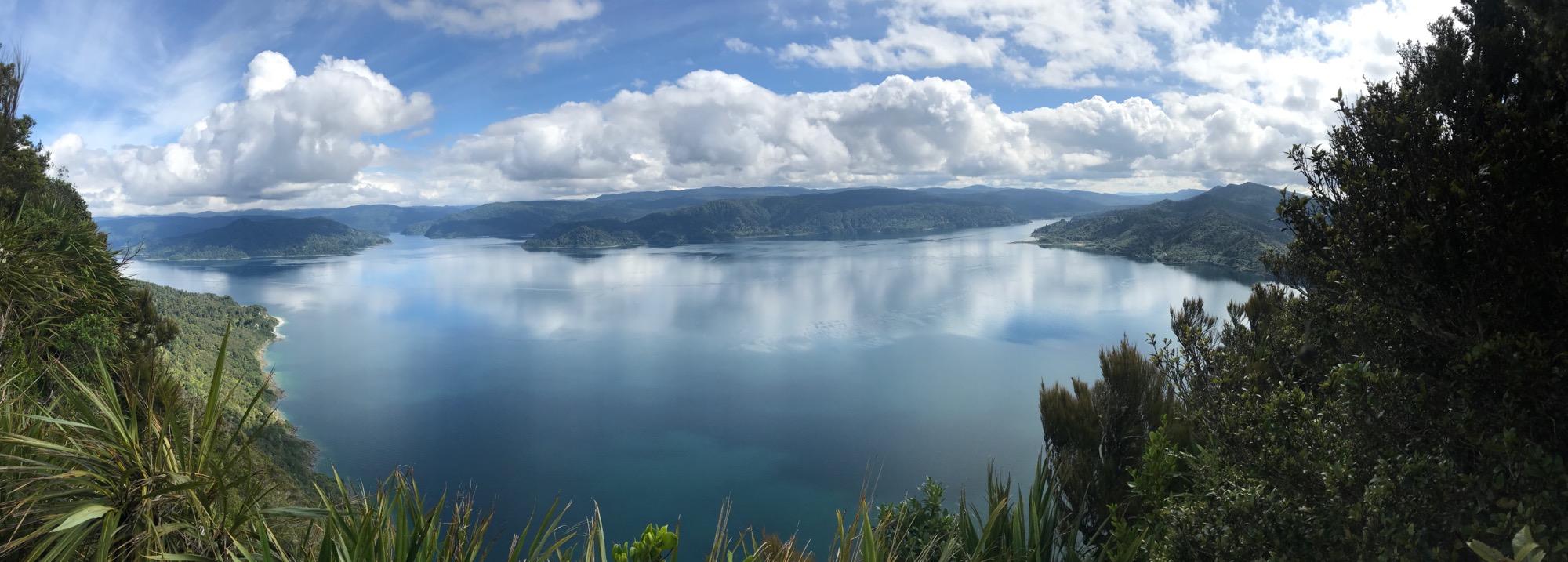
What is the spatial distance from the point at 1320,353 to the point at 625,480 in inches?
721

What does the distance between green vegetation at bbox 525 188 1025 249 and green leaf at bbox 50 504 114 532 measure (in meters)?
115

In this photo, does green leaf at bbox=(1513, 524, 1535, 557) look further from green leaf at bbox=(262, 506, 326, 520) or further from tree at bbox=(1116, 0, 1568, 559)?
green leaf at bbox=(262, 506, 326, 520)

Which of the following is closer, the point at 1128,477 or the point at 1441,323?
the point at 1441,323

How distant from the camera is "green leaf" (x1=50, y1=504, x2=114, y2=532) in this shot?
171 centimetres

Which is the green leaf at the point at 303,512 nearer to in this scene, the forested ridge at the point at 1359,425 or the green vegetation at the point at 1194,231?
the forested ridge at the point at 1359,425

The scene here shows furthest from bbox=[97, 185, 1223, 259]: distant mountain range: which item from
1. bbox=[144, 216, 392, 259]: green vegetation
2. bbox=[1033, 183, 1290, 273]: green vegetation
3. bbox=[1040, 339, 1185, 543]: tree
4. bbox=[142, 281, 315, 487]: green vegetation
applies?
bbox=[1040, 339, 1185, 543]: tree

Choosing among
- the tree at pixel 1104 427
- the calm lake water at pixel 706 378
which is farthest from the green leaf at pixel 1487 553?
the tree at pixel 1104 427

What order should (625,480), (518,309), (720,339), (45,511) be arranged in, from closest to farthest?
(45,511)
(625,480)
(720,339)
(518,309)

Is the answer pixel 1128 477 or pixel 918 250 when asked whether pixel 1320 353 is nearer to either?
pixel 1128 477

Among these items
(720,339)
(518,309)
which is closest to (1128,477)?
(720,339)

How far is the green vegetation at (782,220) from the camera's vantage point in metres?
122

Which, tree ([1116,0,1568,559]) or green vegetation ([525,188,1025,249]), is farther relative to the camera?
green vegetation ([525,188,1025,249])

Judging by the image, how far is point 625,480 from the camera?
19500 millimetres

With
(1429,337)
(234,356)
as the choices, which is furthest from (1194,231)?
(1429,337)
